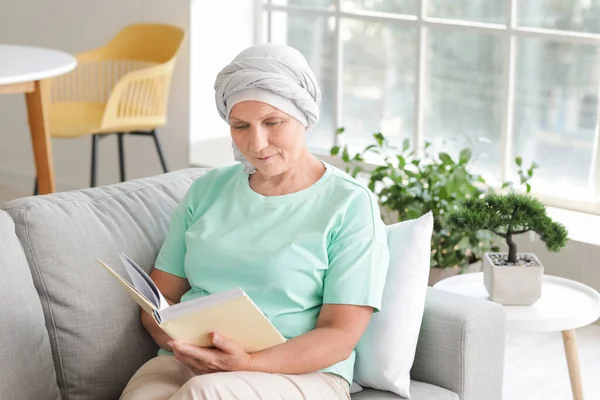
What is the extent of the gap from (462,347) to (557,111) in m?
1.94

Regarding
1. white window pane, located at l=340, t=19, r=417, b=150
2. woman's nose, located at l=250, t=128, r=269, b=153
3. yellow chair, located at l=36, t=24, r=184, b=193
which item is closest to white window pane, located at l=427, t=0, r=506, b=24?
white window pane, located at l=340, t=19, r=417, b=150

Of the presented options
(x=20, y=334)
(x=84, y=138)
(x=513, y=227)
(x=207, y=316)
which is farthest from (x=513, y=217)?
(x=84, y=138)

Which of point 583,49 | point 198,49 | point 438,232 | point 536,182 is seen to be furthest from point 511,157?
point 198,49

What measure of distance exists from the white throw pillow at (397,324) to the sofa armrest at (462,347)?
47 mm

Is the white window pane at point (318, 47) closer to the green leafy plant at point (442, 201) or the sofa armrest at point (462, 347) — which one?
the green leafy plant at point (442, 201)

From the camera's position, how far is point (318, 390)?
2.02 metres

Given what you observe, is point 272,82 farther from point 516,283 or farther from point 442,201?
point 442,201

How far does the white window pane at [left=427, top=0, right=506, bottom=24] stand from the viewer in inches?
157

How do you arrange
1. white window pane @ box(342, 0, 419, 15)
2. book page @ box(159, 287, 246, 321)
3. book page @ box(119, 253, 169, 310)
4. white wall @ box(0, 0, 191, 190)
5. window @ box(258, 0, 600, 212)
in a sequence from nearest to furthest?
book page @ box(159, 287, 246, 321) → book page @ box(119, 253, 169, 310) → window @ box(258, 0, 600, 212) → white window pane @ box(342, 0, 419, 15) → white wall @ box(0, 0, 191, 190)

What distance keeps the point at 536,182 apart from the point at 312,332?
2188mm

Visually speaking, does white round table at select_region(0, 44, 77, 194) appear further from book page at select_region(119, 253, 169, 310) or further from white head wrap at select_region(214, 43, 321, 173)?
book page at select_region(119, 253, 169, 310)

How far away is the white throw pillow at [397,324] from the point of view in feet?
7.07

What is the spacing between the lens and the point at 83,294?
2.21 m

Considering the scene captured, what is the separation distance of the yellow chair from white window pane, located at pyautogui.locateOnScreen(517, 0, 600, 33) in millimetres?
1487
